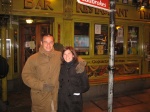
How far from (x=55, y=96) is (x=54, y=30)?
398cm

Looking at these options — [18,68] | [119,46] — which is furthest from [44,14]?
[119,46]

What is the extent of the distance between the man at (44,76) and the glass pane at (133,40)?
5998mm

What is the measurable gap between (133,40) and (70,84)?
6.31m

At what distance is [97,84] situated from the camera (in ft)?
23.6

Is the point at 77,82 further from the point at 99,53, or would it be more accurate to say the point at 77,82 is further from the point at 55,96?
the point at 99,53

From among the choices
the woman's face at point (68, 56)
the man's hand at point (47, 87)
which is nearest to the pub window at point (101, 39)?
the woman's face at point (68, 56)

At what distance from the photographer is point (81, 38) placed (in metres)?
7.31

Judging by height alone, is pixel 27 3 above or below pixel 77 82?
above

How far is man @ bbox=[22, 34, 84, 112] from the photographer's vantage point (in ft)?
9.85

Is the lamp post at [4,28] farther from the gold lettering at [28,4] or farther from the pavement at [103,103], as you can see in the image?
the pavement at [103,103]

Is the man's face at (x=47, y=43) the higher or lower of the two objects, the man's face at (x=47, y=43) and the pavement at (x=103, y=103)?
the higher

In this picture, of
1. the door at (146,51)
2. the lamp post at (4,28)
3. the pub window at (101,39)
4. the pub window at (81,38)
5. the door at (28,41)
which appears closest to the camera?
the lamp post at (4,28)

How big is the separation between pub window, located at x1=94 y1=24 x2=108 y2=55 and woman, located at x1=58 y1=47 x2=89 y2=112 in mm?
4537

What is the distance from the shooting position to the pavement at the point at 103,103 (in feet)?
20.1
